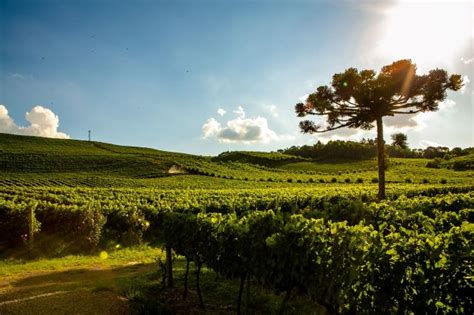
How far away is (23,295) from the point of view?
10.4 m

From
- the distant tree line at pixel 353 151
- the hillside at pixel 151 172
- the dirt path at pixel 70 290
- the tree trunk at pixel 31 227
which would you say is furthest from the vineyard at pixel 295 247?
the distant tree line at pixel 353 151

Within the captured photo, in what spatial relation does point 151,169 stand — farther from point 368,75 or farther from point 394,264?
point 394,264

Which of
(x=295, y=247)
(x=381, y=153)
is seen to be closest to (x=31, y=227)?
(x=295, y=247)

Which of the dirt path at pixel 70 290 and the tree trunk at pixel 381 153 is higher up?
the tree trunk at pixel 381 153

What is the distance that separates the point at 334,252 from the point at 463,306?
1.97m

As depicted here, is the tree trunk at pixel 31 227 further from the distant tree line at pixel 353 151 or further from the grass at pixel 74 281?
the distant tree line at pixel 353 151

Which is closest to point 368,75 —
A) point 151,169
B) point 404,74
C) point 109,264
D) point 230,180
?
point 404,74

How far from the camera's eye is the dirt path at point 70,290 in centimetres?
898

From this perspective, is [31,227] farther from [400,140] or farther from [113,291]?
[400,140]

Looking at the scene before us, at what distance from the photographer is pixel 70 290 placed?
1114 centimetres

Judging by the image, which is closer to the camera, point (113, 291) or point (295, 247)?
point (295, 247)

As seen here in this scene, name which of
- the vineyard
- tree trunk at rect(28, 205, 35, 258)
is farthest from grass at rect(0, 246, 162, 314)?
tree trunk at rect(28, 205, 35, 258)

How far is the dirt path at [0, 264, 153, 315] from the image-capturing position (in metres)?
8.98

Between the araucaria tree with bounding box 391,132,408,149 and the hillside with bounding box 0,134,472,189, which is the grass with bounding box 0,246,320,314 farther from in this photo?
the hillside with bounding box 0,134,472,189
